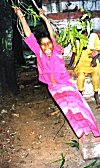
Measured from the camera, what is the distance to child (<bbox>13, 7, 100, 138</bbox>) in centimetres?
445

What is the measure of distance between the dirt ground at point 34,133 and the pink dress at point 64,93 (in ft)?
1.66

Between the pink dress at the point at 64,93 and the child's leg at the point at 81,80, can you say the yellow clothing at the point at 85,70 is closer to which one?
the child's leg at the point at 81,80

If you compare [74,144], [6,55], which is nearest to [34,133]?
[74,144]

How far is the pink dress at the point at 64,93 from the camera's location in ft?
14.6

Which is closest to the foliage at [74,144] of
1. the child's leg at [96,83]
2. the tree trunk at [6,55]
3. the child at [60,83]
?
the child at [60,83]

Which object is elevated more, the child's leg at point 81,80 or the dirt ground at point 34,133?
the child's leg at point 81,80

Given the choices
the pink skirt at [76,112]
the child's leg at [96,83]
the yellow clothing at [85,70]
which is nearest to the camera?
the pink skirt at [76,112]

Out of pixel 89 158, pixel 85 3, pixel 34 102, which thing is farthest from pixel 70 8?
pixel 89 158

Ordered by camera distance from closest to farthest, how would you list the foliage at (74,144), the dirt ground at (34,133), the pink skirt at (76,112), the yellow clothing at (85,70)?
the pink skirt at (76,112) → the dirt ground at (34,133) → the foliage at (74,144) → the yellow clothing at (85,70)

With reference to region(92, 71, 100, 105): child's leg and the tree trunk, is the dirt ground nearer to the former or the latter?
region(92, 71, 100, 105): child's leg

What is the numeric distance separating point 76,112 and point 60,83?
57 centimetres

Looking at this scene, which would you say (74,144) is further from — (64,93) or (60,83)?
(60,83)

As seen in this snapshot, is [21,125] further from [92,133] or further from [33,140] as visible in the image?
[92,133]

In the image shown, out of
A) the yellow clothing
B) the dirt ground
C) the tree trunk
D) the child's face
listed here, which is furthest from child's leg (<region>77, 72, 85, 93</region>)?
the tree trunk
